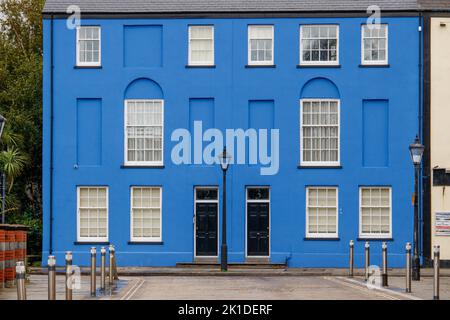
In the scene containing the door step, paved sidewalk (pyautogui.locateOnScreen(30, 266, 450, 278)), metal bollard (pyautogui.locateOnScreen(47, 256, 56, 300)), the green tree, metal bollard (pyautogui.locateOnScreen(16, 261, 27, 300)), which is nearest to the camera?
metal bollard (pyautogui.locateOnScreen(16, 261, 27, 300))

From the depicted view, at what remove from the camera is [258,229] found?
137ft

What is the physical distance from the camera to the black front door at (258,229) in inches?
1635

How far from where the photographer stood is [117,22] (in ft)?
138

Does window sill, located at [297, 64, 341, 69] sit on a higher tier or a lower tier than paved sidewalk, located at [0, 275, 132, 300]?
higher

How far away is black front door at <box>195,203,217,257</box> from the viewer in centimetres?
4162

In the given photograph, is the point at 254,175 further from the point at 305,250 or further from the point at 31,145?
the point at 31,145

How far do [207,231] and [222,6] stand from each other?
8.89 metres

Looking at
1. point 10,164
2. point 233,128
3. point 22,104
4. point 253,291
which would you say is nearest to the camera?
point 253,291

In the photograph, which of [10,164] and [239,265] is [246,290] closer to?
[239,265]

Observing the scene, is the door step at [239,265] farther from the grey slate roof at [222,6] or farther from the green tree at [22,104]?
the grey slate roof at [222,6]

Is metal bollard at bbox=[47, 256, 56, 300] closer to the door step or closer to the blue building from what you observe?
the door step

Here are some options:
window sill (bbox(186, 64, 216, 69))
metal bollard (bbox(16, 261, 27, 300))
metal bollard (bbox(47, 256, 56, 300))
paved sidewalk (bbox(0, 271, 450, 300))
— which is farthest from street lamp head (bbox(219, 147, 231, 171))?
metal bollard (bbox(16, 261, 27, 300))

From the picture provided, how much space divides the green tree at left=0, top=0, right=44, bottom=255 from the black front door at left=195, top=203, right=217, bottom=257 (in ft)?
25.5

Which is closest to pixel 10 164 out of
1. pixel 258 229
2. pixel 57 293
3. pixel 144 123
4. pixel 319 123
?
pixel 144 123
